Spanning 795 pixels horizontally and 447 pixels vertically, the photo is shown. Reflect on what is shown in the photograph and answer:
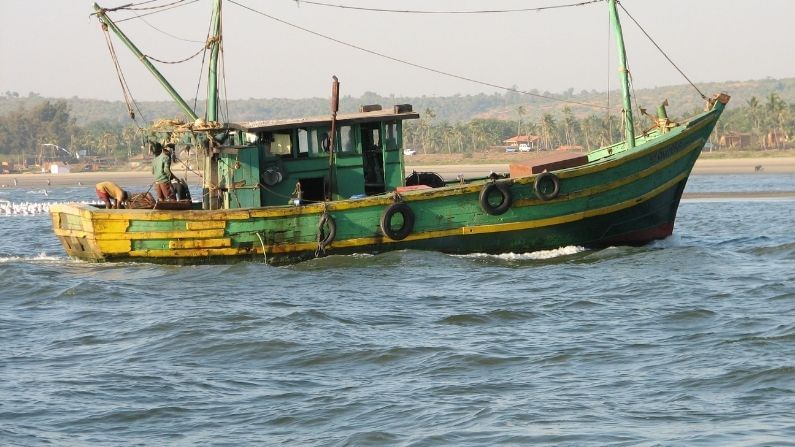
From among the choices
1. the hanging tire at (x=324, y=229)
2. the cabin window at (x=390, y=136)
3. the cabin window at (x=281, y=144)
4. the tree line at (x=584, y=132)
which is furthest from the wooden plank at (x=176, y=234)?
the tree line at (x=584, y=132)

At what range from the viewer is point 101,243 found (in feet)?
66.8

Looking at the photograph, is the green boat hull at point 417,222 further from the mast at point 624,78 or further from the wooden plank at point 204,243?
the mast at point 624,78

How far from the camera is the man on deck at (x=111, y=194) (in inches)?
842

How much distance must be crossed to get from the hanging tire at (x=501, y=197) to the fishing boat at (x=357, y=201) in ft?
0.06

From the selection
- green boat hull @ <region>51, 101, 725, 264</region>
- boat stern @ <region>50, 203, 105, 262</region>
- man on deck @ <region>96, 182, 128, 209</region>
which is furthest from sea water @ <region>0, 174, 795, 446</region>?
man on deck @ <region>96, 182, 128, 209</region>

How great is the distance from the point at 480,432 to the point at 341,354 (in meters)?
3.64

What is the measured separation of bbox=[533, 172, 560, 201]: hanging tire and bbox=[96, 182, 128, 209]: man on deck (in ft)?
24.9

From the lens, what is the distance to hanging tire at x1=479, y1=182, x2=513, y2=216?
19.5 metres

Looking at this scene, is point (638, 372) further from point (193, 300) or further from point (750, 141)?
point (750, 141)

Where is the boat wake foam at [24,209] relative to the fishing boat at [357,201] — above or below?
below

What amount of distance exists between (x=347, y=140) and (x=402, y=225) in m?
2.37

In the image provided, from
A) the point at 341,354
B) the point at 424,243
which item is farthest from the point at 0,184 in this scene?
the point at 341,354

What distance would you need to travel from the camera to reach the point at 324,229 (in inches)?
780

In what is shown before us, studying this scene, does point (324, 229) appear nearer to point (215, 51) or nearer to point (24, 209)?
point (215, 51)
